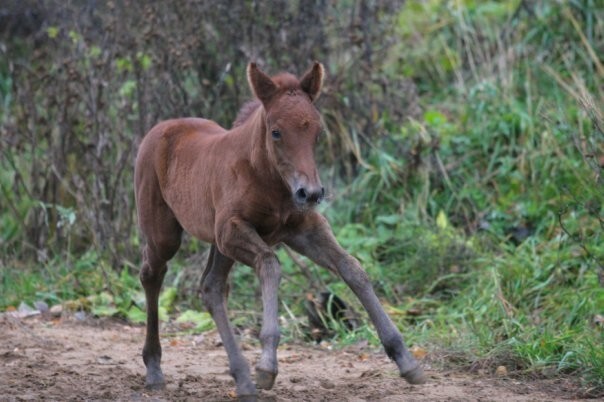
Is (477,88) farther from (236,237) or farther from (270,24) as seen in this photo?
(236,237)

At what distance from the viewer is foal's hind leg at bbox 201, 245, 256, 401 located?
18.1 feet

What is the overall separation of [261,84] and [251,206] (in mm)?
686

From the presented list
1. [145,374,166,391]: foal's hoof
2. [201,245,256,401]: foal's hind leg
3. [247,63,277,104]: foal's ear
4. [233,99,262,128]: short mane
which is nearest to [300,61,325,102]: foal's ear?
[247,63,277,104]: foal's ear

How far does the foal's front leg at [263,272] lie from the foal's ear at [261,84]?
2.34 ft

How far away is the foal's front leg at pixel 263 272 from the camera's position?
491cm

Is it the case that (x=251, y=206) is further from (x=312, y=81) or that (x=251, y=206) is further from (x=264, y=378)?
(x=264, y=378)

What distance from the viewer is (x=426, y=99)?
1184cm

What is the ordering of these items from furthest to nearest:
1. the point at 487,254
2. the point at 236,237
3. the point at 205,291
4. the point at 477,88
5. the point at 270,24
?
the point at 477,88
the point at 270,24
the point at 487,254
the point at 205,291
the point at 236,237

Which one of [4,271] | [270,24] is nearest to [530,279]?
[270,24]

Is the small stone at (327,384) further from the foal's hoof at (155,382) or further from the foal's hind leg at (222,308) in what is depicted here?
the foal's hoof at (155,382)

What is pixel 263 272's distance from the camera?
527cm

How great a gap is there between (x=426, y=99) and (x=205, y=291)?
6354 millimetres

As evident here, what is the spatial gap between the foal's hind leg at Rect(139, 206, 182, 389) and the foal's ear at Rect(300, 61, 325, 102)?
4.90 feet

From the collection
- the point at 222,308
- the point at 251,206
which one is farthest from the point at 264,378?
the point at 222,308
